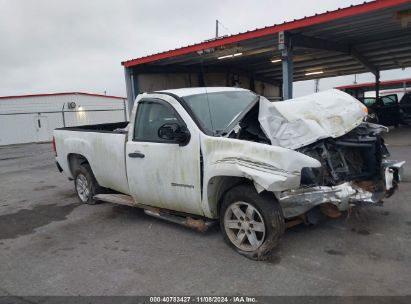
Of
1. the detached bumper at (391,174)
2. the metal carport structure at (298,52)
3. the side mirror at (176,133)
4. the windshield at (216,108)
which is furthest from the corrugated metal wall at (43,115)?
the detached bumper at (391,174)

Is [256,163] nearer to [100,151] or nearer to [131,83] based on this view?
[100,151]

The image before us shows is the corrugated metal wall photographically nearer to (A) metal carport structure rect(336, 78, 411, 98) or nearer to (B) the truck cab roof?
(A) metal carport structure rect(336, 78, 411, 98)

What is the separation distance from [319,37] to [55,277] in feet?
36.5

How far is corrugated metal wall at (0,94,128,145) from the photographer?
26.2 meters

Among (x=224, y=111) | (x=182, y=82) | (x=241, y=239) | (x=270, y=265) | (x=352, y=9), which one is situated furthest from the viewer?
(x=182, y=82)

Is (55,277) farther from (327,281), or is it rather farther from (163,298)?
(327,281)

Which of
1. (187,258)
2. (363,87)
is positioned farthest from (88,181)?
(363,87)

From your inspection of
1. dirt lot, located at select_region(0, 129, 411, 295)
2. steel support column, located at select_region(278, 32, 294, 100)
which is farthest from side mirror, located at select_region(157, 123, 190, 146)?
steel support column, located at select_region(278, 32, 294, 100)

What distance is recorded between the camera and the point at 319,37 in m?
12.5

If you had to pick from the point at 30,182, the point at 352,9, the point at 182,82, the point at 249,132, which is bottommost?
the point at 30,182

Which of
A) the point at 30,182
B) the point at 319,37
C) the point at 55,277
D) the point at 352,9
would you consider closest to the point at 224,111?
the point at 55,277

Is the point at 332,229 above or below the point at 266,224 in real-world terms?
below

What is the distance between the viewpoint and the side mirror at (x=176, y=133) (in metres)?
4.46

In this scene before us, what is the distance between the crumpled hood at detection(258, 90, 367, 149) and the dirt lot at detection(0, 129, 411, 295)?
47.6 inches
